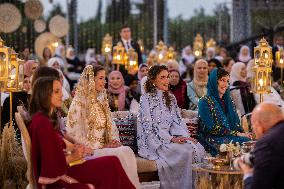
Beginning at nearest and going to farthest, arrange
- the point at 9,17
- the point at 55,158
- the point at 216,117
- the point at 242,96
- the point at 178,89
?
the point at 55,158
the point at 216,117
the point at 178,89
the point at 242,96
the point at 9,17

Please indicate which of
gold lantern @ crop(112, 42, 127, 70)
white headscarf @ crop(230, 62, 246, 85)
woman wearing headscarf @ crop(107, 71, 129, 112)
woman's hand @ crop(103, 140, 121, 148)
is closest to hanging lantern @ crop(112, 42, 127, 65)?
gold lantern @ crop(112, 42, 127, 70)

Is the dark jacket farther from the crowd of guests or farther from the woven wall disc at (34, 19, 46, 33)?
the woven wall disc at (34, 19, 46, 33)

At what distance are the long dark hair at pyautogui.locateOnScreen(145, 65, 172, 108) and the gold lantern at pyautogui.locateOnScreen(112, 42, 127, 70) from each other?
224 inches

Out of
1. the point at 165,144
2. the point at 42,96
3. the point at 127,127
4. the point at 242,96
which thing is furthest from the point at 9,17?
the point at 42,96

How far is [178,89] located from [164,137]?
8.16 ft

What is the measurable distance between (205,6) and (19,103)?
46.2ft

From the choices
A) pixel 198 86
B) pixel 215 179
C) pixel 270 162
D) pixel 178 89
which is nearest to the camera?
pixel 270 162

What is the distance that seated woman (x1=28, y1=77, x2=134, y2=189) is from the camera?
18.8 ft

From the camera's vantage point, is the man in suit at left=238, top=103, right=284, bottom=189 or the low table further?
the low table

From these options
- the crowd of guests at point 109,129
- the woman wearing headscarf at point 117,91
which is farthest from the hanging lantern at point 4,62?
the woman wearing headscarf at point 117,91

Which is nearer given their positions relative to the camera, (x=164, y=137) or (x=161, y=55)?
(x=164, y=137)

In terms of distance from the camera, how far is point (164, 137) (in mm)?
8234

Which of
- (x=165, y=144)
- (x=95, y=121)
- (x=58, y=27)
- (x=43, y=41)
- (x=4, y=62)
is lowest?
(x=165, y=144)

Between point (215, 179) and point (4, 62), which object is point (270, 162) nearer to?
point (215, 179)
